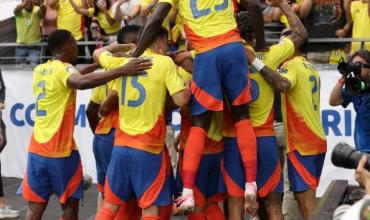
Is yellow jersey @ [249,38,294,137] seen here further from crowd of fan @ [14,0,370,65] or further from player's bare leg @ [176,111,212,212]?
crowd of fan @ [14,0,370,65]

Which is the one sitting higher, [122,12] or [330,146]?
[122,12]

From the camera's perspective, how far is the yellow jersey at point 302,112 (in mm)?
6812

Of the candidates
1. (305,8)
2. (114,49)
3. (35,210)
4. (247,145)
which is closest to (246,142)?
(247,145)

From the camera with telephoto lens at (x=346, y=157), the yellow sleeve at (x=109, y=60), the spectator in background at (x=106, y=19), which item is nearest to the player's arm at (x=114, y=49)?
the yellow sleeve at (x=109, y=60)

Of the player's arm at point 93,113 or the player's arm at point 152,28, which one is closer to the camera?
the player's arm at point 152,28

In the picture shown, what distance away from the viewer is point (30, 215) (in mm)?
7012

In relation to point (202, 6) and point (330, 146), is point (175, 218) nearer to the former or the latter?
point (330, 146)

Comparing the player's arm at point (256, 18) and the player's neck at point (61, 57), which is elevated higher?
the player's arm at point (256, 18)

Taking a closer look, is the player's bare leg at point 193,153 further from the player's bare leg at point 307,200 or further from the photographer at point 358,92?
the player's bare leg at point 307,200

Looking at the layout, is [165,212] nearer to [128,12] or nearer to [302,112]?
[302,112]

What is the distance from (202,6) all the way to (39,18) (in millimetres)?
6569

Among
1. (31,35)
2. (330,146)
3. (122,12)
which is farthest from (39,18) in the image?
(330,146)

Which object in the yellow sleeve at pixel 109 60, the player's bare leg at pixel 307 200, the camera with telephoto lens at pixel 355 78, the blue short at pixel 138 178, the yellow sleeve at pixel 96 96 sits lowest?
the player's bare leg at pixel 307 200

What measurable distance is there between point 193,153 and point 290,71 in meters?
1.30
